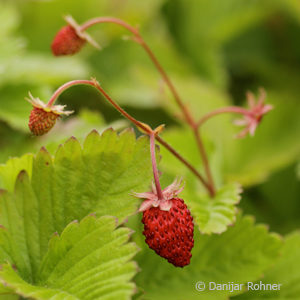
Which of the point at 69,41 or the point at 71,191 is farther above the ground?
the point at 69,41

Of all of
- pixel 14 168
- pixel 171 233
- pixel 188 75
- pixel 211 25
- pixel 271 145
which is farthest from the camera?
pixel 211 25

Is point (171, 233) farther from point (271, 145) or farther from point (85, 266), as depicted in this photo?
point (271, 145)

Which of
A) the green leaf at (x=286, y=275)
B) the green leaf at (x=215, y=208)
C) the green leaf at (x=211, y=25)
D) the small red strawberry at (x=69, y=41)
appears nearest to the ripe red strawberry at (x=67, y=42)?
the small red strawberry at (x=69, y=41)

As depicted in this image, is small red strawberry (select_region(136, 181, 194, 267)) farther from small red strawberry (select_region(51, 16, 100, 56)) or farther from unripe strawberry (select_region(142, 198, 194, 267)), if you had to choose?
small red strawberry (select_region(51, 16, 100, 56))

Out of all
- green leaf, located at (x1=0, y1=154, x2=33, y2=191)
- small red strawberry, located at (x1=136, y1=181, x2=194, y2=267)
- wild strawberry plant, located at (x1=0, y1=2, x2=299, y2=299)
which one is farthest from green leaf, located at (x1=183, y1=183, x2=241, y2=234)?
green leaf, located at (x1=0, y1=154, x2=33, y2=191)

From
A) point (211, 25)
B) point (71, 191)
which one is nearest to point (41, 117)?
point (71, 191)

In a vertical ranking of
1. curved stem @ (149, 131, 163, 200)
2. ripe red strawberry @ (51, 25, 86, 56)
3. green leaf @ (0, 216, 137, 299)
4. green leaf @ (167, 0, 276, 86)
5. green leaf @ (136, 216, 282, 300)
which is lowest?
green leaf @ (0, 216, 137, 299)
